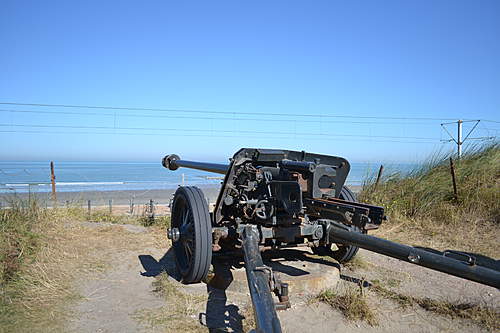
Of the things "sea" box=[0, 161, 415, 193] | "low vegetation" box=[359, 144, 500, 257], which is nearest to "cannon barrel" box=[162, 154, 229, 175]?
"sea" box=[0, 161, 415, 193]

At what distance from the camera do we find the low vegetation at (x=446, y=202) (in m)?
7.76

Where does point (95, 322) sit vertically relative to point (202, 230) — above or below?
below

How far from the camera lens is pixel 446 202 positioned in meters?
9.30

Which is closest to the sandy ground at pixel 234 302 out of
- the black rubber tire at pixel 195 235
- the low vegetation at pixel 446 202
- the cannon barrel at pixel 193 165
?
the black rubber tire at pixel 195 235

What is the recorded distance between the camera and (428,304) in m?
4.48

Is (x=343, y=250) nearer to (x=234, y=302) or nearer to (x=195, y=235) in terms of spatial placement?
(x=234, y=302)

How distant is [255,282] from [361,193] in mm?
7909

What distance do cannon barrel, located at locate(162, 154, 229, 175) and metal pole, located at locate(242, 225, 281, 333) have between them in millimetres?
1430

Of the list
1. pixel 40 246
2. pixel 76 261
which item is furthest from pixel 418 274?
pixel 40 246

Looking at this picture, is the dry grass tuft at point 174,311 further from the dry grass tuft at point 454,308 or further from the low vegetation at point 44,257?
the dry grass tuft at point 454,308

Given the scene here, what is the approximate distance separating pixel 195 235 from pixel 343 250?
2248mm

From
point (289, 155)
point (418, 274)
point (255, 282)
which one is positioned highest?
point (289, 155)

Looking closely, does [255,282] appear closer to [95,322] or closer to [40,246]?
[95,322]

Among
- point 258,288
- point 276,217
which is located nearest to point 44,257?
point 276,217
